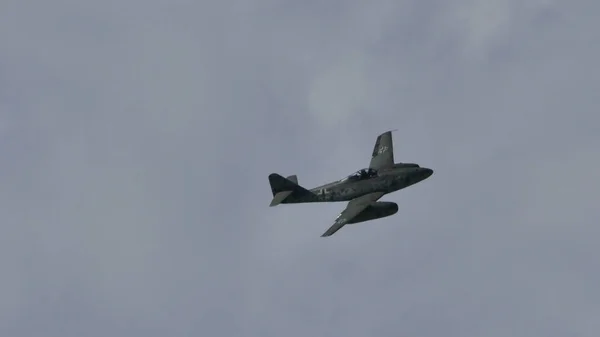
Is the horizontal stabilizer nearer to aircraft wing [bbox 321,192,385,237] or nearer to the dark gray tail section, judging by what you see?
the dark gray tail section

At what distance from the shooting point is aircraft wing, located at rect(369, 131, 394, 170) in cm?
10819

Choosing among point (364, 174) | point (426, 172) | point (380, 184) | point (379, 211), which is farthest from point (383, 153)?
point (379, 211)

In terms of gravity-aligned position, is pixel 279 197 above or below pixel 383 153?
below

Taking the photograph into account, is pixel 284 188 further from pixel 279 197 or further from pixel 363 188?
pixel 363 188

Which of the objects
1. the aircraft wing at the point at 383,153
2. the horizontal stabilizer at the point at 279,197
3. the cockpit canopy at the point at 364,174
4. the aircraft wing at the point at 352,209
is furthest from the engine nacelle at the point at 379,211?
the horizontal stabilizer at the point at 279,197

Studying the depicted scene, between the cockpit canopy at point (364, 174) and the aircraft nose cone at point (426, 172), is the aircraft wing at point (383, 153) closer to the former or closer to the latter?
the cockpit canopy at point (364, 174)

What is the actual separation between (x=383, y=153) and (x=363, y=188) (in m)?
7.25

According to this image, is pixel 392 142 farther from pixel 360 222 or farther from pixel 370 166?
pixel 360 222

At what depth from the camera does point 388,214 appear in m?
100

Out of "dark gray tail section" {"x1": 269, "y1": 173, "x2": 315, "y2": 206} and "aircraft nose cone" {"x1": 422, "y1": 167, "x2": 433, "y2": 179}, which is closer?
"aircraft nose cone" {"x1": 422, "y1": 167, "x2": 433, "y2": 179}

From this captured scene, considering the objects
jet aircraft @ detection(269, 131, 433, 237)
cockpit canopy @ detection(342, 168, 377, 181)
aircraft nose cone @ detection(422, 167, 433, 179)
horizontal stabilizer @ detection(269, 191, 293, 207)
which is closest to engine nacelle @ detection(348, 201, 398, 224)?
jet aircraft @ detection(269, 131, 433, 237)

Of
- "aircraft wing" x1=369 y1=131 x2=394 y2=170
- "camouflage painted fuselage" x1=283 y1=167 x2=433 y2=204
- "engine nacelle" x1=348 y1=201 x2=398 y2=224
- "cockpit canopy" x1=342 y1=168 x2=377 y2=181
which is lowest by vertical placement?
"engine nacelle" x1=348 y1=201 x2=398 y2=224

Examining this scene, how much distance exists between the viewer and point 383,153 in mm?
109688

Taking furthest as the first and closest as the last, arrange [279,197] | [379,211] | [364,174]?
1. [279,197]
2. [364,174]
3. [379,211]
